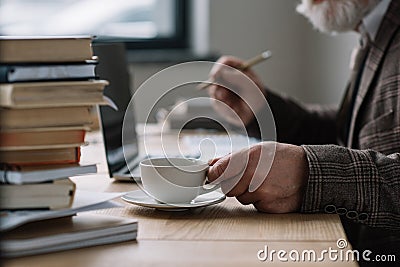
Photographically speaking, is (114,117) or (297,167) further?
(114,117)

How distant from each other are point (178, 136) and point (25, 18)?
56.5 inches

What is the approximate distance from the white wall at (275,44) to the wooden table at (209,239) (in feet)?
6.34

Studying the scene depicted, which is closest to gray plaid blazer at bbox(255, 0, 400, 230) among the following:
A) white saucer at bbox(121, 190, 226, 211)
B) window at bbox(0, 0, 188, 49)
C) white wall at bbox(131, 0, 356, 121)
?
white saucer at bbox(121, 190, 226, 211)

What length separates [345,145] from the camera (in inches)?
66.0

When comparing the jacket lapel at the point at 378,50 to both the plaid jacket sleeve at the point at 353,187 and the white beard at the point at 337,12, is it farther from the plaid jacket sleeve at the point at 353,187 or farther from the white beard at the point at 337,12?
the plaid jacket sleeve at the point at 353,187

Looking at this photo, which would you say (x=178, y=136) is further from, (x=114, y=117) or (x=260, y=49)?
(x=260, y=49)

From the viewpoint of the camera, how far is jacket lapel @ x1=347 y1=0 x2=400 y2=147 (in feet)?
4.94

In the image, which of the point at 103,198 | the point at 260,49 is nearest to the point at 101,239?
the point at 103,198

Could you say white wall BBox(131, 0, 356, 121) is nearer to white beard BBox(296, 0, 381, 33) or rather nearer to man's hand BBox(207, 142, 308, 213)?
white beard BBox(296, 0, 381, 33)

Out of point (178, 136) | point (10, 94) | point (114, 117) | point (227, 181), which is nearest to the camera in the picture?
point (10, 94)

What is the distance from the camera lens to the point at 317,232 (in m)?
0.89

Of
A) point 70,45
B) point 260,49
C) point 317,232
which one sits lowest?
point 260,49

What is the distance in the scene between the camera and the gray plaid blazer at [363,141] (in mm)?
1006

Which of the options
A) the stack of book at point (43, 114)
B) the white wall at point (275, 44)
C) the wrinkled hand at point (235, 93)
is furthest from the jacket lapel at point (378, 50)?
the white wall at point (275, 44)
